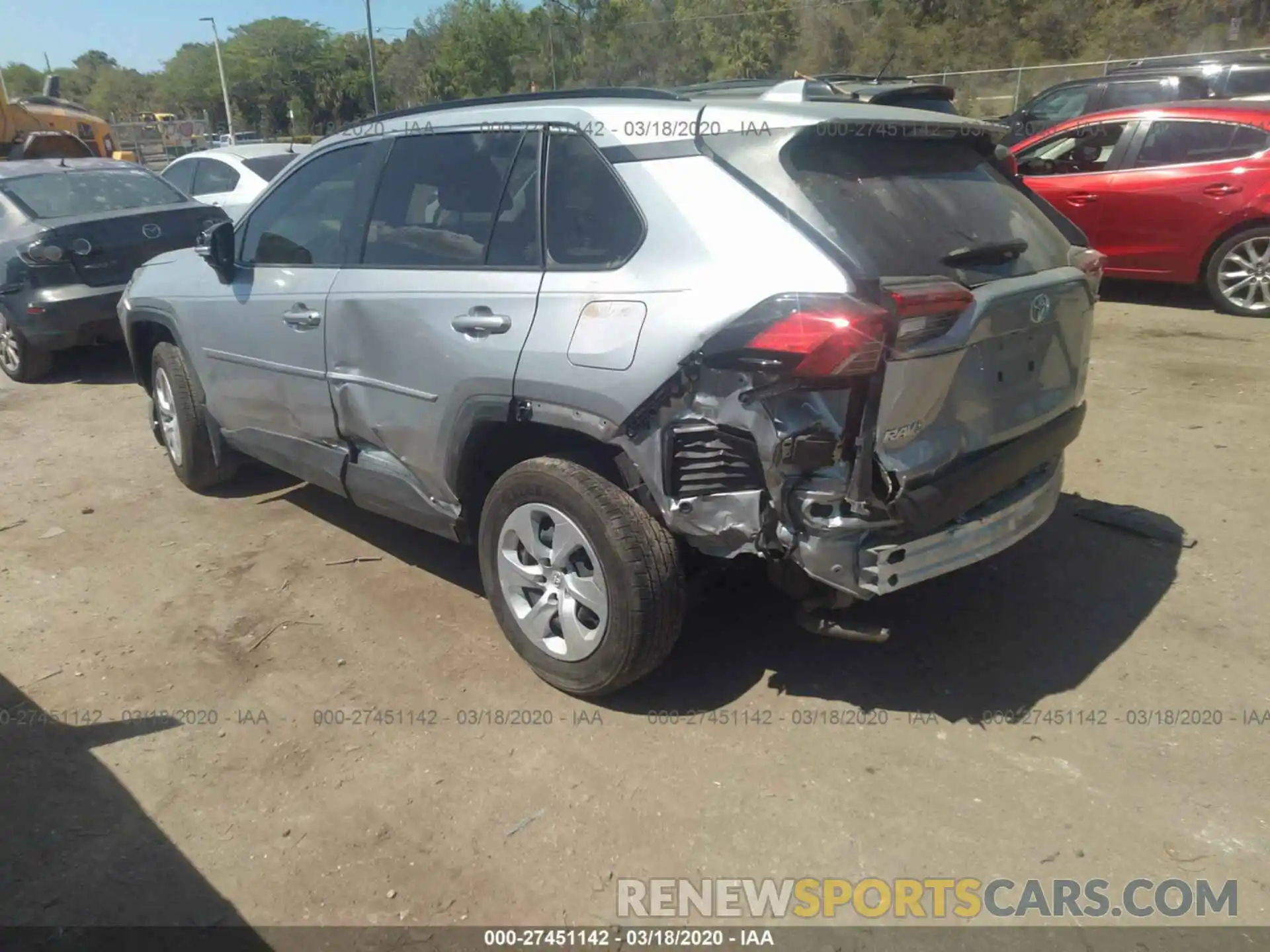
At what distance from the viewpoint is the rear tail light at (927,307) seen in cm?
262

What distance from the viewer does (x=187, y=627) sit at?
4016 millimetres

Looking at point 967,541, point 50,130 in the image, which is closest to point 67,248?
point 967,541

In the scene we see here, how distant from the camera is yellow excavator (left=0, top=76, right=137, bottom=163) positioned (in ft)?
45.7

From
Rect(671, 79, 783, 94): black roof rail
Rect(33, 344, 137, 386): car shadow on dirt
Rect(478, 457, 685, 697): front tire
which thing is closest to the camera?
Rect(478, 457, 685, 697): front tire

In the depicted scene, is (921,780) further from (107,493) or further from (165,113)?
(165,113)

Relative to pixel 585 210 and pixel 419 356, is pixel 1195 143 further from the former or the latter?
pixel 419 356

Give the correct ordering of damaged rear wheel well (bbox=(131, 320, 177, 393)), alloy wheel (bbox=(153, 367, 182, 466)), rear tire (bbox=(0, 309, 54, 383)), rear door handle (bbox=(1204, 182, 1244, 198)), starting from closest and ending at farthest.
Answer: alloy wheel (bbox=(153, 367, 182, 466)) → damaged rear wheel well (bbox=(131, 320, 177, 393)) → rear tire (bbox=(0, 309, 54, 383)) → rear door handle (bbox=(1204, 182, 1244, 198))

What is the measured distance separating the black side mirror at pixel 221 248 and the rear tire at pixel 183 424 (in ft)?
2.42

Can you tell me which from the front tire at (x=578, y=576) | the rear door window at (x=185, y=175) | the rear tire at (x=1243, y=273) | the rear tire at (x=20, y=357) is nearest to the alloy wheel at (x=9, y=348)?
the rear tire at (x=20, y=357)

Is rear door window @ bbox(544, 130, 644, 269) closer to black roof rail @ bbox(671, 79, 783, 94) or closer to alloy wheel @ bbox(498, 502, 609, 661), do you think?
black roof rail @ bbox(671, 79, 783, 94)

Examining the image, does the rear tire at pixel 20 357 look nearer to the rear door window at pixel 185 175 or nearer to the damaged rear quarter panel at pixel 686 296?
the rear door window at pixel 185 175

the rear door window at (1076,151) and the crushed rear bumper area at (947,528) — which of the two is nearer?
the crushed rear bumper area at (947,528)

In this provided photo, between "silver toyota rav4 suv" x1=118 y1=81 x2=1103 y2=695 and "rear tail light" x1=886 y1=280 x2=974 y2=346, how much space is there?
0.4 inches

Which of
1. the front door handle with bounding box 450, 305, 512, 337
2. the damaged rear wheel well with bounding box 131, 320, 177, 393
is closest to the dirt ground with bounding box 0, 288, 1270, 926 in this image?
the damaged rear wheel well with bounding box 131, 320, 177, 393
